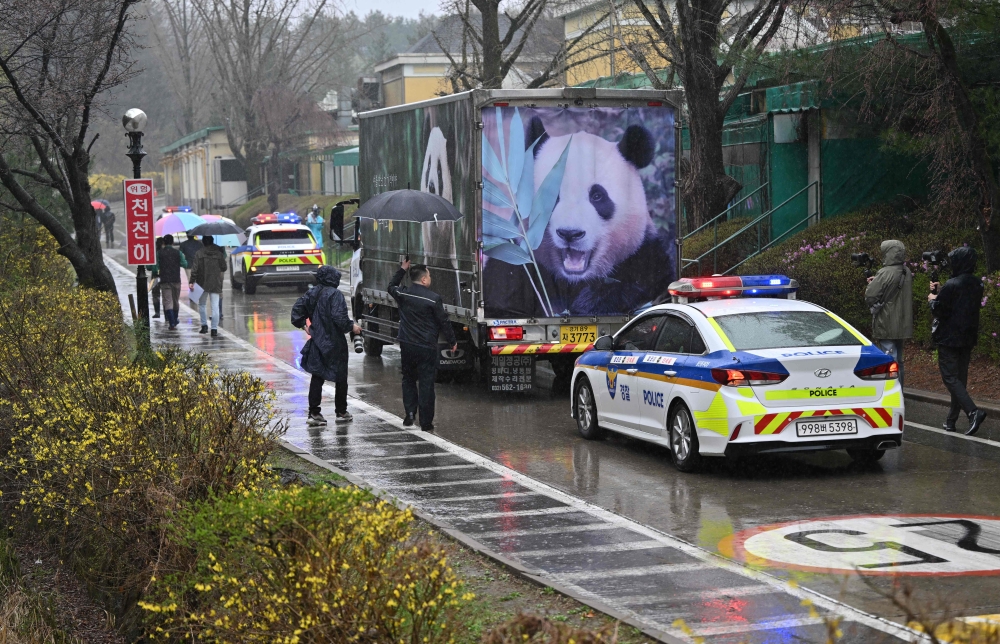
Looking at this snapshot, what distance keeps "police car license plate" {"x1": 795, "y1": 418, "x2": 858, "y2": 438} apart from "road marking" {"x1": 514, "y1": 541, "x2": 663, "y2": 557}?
2455mm

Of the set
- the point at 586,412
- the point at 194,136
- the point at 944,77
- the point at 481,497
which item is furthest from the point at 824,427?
the point at 194,136

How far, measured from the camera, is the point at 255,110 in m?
66.9

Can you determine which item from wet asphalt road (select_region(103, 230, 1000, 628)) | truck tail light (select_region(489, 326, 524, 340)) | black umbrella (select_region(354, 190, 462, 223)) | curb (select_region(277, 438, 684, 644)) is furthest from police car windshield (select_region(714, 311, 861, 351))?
black umbrella (select_region(354, 190, 462, 223))

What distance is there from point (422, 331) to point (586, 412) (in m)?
1.92

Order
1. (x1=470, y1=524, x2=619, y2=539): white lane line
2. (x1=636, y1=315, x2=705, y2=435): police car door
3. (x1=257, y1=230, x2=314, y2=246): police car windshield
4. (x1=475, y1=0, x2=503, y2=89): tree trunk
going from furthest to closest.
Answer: (x1=257, y1=230, x2=314, y2=246): police car windshield < (x1=475, y1=0, x2=503, y2=89): tree trunk < (x1=636, y1=315, x2=705, y2=435): police car door < (x1=470, y1=524, x2=619, y2=539): white lane line

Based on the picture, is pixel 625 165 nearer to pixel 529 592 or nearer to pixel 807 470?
pixel 807 470

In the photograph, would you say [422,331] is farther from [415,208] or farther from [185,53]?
[185,53]

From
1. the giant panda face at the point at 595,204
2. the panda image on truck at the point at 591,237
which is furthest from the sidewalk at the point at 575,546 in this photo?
the giant panda face at the point at 595,204

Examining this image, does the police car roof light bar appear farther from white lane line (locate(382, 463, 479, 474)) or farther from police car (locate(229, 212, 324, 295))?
police car (locate(229, 212, 324, 295))

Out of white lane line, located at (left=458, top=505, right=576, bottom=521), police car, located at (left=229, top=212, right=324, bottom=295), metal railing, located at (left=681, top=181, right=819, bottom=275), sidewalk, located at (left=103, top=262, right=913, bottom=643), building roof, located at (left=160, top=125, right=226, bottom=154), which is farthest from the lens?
building roof, located at (left=160, top=125, right=226, bottom=154)

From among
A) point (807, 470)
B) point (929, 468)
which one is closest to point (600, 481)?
point (807, 470)

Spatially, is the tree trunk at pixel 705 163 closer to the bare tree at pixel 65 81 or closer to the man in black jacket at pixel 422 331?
the bare tree at pixel 65 81

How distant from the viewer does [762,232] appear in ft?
86.7

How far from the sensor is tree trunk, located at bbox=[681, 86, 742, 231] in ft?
80.1
